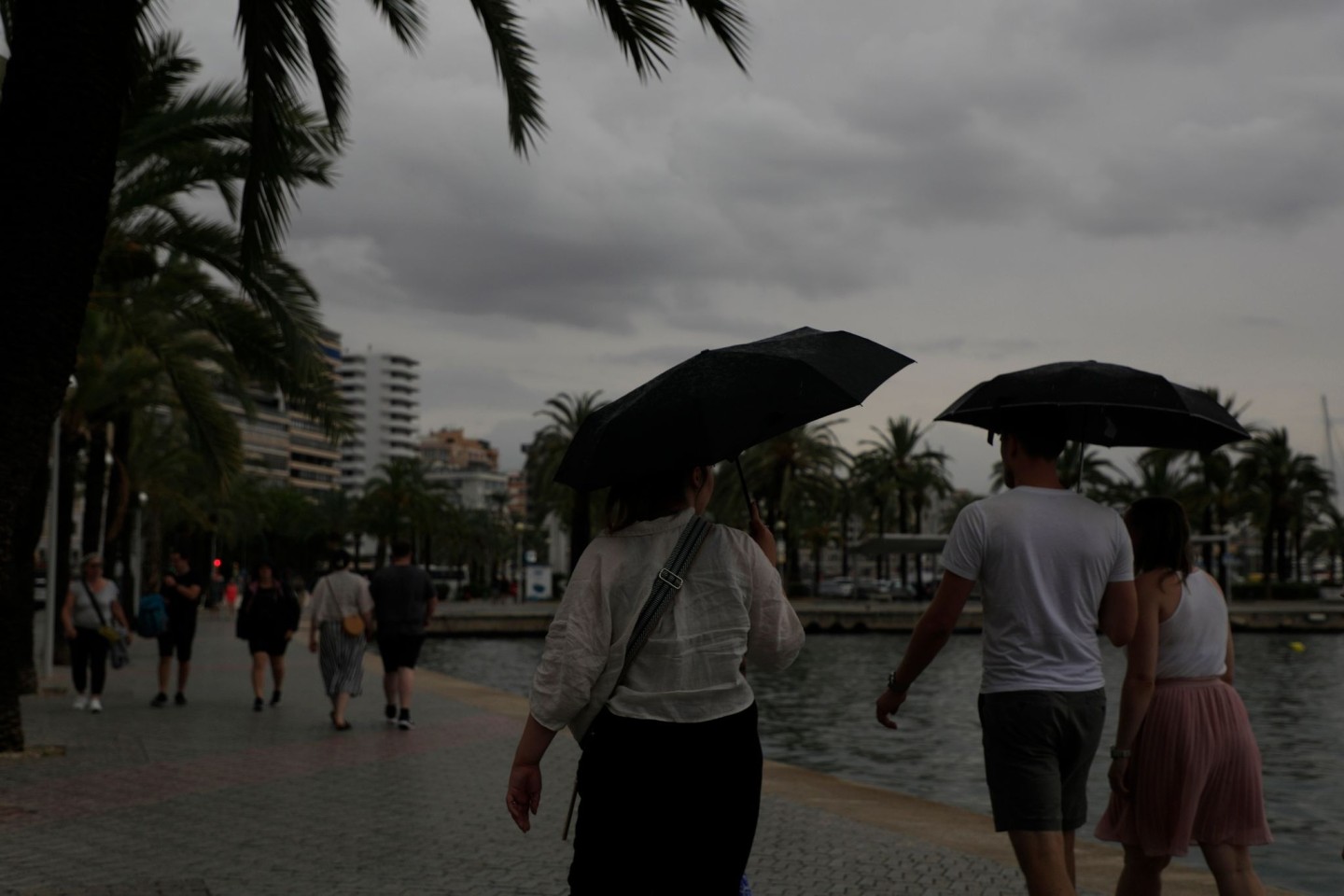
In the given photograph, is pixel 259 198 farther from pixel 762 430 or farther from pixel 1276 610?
pixel 1276 610

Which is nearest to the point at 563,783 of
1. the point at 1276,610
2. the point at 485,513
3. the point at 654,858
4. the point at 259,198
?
the point at 259,198

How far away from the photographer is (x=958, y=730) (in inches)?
699

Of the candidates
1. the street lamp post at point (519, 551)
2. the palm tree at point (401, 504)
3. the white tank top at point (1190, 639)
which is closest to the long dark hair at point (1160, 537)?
the white tank top at point (1190, 639)

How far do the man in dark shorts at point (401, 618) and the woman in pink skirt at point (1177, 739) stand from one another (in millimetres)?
10217

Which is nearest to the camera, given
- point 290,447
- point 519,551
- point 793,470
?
point 793,470

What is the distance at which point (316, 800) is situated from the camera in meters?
9.55

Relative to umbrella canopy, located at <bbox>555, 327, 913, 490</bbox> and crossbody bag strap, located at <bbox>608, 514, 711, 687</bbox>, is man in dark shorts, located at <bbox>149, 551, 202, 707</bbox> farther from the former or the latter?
crossbody bag strap, located at <bbox>608, 514, 711, 687</bbox>

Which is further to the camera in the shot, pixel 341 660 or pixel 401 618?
pixel 401 618

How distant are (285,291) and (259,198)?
5970 millimetres

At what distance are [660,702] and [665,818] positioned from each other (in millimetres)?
281

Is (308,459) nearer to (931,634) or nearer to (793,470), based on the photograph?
(793,470)

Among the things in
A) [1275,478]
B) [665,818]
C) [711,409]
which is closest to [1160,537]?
[711,409]

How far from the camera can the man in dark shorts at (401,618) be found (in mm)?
14461

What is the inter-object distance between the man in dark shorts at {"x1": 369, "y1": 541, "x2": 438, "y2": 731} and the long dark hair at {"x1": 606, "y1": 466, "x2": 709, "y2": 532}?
10.8 m
